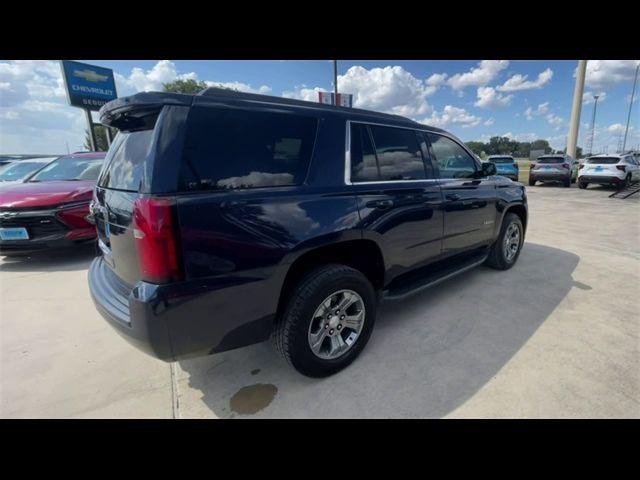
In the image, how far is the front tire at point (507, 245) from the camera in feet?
13.5

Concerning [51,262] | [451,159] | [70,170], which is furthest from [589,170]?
[51,262]

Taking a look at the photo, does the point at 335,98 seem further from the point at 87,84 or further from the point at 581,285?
the point at 87,84

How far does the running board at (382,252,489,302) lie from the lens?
2759 mm

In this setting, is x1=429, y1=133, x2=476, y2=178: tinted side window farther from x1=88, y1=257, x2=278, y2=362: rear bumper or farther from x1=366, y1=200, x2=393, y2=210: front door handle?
x1=88, y1=257, x2=278, y2=362: rear bumper

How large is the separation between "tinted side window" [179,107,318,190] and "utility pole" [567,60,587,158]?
105ft

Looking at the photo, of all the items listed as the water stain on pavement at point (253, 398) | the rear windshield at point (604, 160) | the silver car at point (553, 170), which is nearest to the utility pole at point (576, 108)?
the silver car at point (553, 170)

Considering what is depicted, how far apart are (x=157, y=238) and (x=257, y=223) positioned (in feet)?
1.73

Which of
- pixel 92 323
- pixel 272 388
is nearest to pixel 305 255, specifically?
pixel 272 388

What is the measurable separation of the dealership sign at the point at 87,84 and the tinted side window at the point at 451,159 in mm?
19572

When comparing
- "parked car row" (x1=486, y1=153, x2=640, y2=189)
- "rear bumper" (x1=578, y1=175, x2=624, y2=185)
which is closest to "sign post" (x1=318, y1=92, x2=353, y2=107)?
"parked car row" (x1=486, y1=153, x2=640, y2=189)

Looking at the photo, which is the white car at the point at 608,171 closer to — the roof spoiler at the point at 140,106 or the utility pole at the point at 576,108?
the utility pole at the point at 576,108

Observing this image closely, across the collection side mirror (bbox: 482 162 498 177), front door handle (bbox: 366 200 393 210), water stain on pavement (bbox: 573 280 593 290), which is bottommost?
water stain on pavement (bbox: 573 280 593 290)

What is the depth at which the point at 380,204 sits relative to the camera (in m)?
2.46
